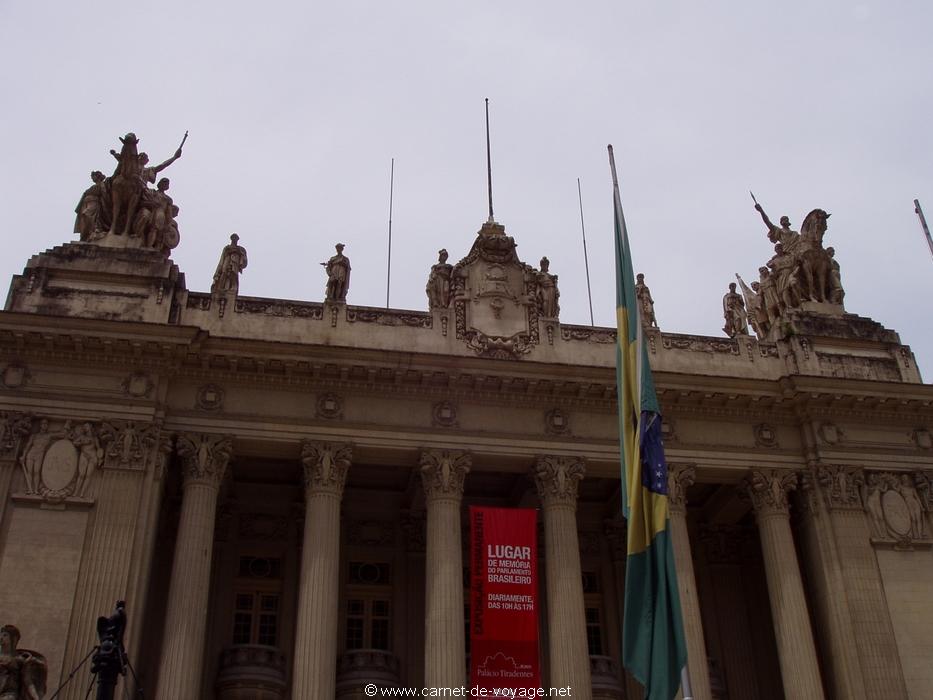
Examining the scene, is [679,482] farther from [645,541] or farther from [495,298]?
[645,541]

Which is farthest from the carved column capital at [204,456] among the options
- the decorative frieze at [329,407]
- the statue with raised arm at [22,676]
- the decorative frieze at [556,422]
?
the decorative frieze at [556,422]

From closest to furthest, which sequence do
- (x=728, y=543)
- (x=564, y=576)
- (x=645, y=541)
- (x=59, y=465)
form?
1. (x=645, y=541)
2. (x=59, y=465)
3. (x=564, y=576)
4. (x=728, y=543)

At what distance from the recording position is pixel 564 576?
80.6 feet

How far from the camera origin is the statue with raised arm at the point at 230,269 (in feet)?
88.7

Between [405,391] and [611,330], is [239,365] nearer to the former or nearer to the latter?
[405,391]

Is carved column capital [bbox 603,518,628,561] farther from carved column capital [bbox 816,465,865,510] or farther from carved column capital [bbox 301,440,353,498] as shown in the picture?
carved column capital [bbox 301,440,353,498]

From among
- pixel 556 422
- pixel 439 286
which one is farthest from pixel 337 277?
pixel 556 422

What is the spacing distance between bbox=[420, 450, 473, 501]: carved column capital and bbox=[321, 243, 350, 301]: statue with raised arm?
5424mm

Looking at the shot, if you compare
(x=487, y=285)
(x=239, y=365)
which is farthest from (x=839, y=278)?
(x=239, y=365)

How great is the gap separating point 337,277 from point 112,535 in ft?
30.9

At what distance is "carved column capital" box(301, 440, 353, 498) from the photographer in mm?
24641

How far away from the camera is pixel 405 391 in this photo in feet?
85.7

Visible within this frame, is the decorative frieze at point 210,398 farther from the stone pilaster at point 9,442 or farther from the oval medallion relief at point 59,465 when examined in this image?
the stone pilaster at point 9,442

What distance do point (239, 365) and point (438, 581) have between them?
7499mm
